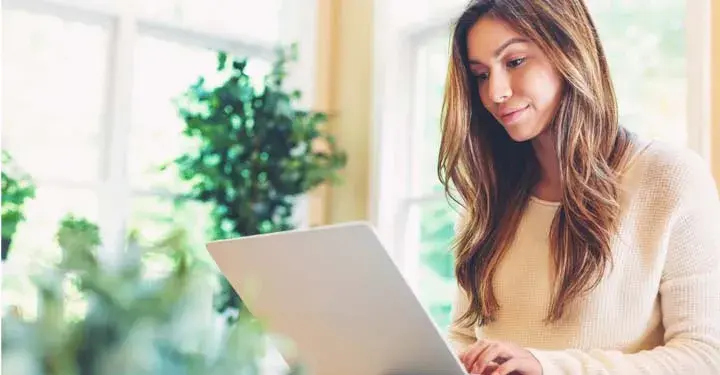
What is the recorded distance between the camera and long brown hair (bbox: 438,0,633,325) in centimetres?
145

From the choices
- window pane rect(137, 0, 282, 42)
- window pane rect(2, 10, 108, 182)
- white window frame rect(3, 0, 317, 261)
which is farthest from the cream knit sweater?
window pane rect(137, 0, 282, 42)

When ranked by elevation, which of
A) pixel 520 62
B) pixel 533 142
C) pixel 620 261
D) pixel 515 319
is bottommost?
pixel 515 319

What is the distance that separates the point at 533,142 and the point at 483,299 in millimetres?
303

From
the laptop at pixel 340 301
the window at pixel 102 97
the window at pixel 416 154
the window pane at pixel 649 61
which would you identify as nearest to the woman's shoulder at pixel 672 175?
the laptop at pixel 340 301

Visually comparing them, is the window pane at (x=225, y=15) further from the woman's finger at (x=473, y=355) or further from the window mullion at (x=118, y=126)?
the woman's finger at (x=473, y=355)

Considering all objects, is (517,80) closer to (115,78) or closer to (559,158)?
(559,158)

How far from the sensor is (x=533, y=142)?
1624 millimetres

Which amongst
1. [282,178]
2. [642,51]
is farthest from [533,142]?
[282,178]

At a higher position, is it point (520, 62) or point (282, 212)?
point (520, 62)

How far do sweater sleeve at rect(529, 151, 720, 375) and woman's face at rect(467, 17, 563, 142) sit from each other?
0.82 feet

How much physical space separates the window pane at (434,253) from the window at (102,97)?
0.82 metres

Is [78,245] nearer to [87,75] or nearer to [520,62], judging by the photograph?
[520,62]

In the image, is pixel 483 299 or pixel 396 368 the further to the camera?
pixel 483 299

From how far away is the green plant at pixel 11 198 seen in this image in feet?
8.77
